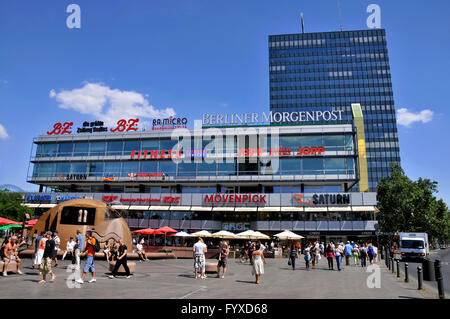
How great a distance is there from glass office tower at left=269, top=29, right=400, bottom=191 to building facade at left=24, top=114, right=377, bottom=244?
200 ft

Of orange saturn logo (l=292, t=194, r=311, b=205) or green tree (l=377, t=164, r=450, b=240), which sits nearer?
orange saturn logo (l=292, t=194, r=311, b=205)

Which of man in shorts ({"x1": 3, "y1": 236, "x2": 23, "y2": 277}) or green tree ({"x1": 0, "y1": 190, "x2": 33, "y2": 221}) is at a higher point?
green tree ({"x1": 0, "y1": 190, "x2": 33, "y2": 221})

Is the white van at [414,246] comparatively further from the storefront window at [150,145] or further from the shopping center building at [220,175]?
the storefront window at [150,145]

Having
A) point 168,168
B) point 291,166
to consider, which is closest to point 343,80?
point 291,166

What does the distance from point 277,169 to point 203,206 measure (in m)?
11.8

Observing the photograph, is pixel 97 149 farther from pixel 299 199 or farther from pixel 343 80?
pixel 343 80

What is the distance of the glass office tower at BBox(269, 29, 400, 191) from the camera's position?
104250mm

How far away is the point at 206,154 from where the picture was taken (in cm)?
4900

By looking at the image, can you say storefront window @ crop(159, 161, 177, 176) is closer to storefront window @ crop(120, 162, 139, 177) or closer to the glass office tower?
A: storefront window @ crop(120, 162, 139, 177)

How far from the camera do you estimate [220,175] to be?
48344 mm

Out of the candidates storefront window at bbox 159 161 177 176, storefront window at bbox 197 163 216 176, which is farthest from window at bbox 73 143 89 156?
storefront window at bbox 197 163 216 176

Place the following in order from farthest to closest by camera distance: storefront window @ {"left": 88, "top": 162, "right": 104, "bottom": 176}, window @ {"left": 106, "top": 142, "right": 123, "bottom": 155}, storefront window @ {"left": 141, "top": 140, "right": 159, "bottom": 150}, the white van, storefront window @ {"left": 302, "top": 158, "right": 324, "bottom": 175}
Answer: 1. window @ {"left": 106, "top": 142, "right": 123, "bottom": 155}
2. storefront window @ {"left": 88, "top": 162, "right": 104, "bottom": 176}
3. storefront window @ {"left": 141, "top": 140, "right": 159, "bottom": 150}
4. storefront window @ {"left": 302, "top": 158, "right": 324, "bottom": 175}
5. the white van

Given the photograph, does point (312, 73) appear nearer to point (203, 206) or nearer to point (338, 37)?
point (338, 37)
